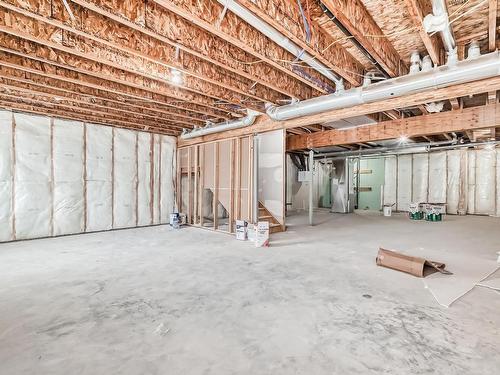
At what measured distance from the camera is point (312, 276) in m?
2.84

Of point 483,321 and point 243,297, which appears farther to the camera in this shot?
point 243,297

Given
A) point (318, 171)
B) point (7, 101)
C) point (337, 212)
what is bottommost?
point (337, 212)

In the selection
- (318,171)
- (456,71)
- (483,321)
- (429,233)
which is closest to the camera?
(483,321)

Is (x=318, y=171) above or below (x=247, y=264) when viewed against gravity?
above

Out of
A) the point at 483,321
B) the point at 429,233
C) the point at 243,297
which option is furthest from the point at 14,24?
the point at 429,233

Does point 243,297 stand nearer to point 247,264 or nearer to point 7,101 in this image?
point 247,264

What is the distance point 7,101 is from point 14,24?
284 centimetres

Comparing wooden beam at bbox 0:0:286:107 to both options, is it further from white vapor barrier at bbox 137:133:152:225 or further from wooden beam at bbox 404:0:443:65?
white vapor barrier at bbox 137:133:152:225

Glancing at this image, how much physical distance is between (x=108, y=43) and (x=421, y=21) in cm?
275

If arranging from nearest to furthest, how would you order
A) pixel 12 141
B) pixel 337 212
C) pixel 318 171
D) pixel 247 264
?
pixel 247 264, pixel 12 141, pixel 337 212, pixel 318 171

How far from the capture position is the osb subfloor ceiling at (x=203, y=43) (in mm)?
2117

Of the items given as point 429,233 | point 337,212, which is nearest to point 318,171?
point 337,212

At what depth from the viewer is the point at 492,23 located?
2.22 m

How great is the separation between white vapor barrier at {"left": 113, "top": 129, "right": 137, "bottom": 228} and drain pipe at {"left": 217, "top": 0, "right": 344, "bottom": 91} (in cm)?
470
